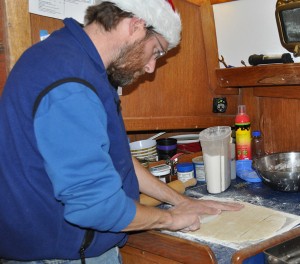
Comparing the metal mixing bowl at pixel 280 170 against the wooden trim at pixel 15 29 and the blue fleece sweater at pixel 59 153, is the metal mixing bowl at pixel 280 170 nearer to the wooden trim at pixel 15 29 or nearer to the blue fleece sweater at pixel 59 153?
the blue fleece sweater at pixel 59 153

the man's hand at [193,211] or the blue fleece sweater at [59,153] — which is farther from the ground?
the blue fleece sweater at [59,153]

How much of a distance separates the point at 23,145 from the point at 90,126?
0.52ft

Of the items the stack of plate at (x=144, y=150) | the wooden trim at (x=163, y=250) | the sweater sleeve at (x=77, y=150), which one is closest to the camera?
the sweater sleeve at (x=77, y=150)

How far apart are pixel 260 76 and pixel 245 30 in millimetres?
238

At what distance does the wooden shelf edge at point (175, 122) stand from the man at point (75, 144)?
489 mm

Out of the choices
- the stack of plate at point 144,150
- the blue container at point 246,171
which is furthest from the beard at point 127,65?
the blue container at point 246,171

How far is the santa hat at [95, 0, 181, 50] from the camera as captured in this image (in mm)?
1075

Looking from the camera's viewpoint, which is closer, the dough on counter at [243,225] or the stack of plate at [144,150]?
the dough on counter at [243,225]

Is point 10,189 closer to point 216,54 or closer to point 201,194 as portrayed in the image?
point 201,194

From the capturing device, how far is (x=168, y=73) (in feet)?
5.85

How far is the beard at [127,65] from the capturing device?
112cm

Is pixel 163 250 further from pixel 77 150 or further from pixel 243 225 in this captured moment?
pixel 77 150

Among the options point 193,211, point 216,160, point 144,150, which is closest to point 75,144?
point 193,211

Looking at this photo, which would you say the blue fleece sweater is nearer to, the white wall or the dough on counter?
the dough on counter
